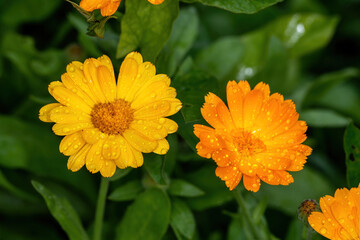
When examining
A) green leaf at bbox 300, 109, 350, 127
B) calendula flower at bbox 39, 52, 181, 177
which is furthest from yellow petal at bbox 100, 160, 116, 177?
green leaf at bbox 300, 109, 350, 127

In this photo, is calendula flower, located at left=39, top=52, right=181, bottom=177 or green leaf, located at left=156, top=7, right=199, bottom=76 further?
green leaf, located at left=156, top=7, right=199, bottom=76

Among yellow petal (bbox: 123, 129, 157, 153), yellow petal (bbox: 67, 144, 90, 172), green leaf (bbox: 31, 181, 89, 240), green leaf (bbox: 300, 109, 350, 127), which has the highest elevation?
yellow petal (bbox: 123, 129, 157, 153)

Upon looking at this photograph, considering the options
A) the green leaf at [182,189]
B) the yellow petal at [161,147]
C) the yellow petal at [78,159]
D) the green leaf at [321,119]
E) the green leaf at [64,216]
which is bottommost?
the green leaf at [64,216]

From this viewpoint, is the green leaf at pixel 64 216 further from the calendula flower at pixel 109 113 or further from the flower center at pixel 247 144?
the flower center at pixel 247 144

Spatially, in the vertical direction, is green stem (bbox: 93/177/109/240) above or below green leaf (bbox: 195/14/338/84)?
below

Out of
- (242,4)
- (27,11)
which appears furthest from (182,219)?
(27,11)

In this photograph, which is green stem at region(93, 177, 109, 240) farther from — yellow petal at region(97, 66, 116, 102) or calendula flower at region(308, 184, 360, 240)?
calendula flower at region(308, 184, 360, 240)

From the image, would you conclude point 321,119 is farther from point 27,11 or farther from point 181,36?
point 27,11

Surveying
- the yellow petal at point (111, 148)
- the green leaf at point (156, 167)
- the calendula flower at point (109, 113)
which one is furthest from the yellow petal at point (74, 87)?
the green leaf at point (156, 167)

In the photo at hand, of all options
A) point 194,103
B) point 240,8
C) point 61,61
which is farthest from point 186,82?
point 61,61
